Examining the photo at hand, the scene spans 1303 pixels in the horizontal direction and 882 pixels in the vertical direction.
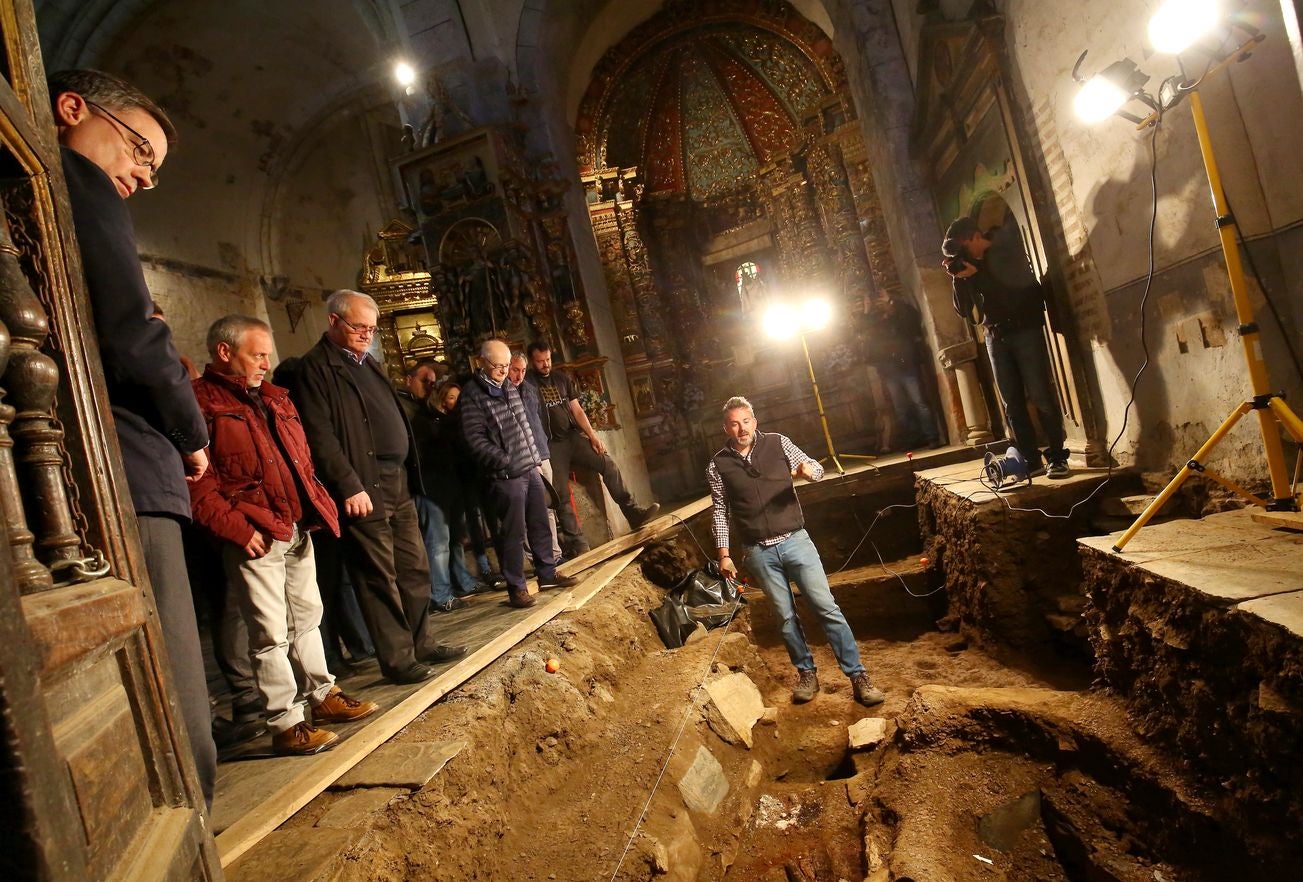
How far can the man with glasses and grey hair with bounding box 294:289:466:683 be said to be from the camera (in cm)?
281

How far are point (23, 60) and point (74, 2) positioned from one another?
10.1 metres

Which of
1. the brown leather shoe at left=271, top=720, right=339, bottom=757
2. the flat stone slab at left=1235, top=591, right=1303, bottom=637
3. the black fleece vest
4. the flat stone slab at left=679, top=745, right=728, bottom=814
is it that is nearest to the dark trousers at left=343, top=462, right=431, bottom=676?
the brown leather shoe at left=271, top=720, right=339, bottom=757

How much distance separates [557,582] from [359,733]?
2168 mm

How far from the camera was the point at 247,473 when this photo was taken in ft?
7.73

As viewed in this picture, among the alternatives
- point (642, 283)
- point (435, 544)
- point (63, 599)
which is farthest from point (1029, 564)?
point (642, 283)

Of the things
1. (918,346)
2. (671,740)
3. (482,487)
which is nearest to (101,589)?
(671,740)

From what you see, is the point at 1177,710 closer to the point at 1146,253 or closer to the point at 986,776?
the point at 986,776

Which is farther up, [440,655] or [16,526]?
[16,526]

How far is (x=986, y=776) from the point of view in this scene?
2.88m

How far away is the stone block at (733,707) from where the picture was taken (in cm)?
344

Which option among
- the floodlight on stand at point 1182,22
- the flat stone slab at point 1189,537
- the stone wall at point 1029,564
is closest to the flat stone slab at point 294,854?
the flat stone slab at point 1189,537

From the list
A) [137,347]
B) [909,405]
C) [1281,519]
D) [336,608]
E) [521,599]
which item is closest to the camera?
[137,347]

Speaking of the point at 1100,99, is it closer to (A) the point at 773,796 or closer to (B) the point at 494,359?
(B) the point at 494,359

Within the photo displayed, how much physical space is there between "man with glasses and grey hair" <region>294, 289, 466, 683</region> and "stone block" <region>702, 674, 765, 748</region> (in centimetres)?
147
